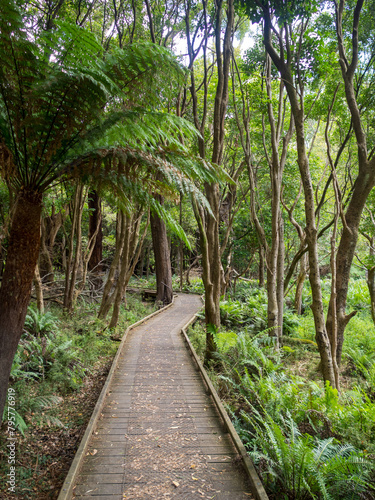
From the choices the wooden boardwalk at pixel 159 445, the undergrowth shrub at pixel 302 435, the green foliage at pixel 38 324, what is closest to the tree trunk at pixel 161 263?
the green foliage at pixel 38 324

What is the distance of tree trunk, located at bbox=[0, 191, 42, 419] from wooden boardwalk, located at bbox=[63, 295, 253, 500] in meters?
1.36

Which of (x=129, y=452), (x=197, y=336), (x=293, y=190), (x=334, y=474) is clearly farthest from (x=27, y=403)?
(x=293, y=190)

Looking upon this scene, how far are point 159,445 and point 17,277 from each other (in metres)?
2.65

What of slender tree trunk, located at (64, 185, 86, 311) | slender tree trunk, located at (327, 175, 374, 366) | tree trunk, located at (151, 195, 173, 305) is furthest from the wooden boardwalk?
tree trunk, located at (151, 195, 173, 305)

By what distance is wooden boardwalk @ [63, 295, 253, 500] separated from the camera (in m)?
3.09

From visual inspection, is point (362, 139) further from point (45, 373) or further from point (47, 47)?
point (45, 373)

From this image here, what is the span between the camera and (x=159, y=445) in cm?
384

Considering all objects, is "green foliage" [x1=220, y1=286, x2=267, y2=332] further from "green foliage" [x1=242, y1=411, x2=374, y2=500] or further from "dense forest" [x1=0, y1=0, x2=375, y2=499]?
"green foliage" [x1=242, y1=411, x2=374, y2=500]

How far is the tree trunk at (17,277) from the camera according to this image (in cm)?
278

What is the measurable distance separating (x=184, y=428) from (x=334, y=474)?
1886 millimetres

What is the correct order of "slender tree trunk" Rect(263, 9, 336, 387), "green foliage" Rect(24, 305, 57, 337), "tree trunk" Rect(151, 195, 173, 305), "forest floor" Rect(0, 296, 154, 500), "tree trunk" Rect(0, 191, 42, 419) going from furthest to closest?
"tree trunk" Rect(151, 195, 173, 305) < "green foliage" Rect(24, 305, 57, 337) < "slender tree trunk" Rect(263, 9, 336, 387) < "forest floor" Rect(0, 296, 154, 500) < "tree trunk" Rect(0, 191, 42, 419)

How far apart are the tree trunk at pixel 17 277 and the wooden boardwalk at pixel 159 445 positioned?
1.36m

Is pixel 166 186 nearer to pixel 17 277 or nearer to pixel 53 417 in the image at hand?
pixel 17 277

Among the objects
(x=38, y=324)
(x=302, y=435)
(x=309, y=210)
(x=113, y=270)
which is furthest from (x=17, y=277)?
(x=113, y=270)
